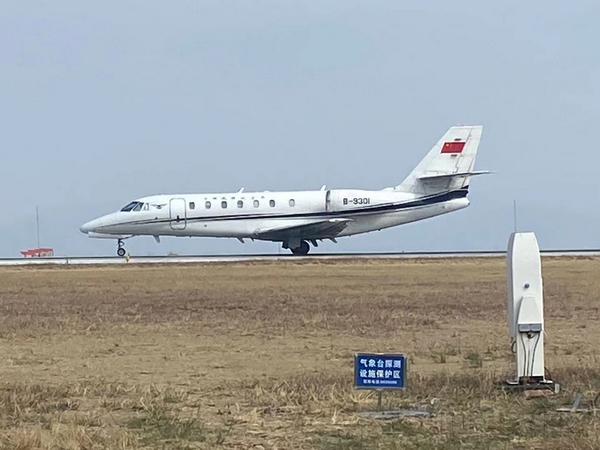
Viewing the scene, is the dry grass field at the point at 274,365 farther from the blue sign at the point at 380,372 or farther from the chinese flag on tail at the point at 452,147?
the chinese flag on tail at the point at 452,147

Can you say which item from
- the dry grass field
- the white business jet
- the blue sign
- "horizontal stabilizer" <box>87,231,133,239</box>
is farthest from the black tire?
the blue sign

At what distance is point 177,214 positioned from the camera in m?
58.0

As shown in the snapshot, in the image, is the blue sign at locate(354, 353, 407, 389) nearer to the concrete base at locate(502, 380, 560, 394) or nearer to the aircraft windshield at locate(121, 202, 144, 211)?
the concrete base at locate(502, 380, 560, 394)

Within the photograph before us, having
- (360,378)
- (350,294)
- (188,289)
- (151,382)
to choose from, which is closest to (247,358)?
(151,382)

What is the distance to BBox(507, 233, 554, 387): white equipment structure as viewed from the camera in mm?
12148

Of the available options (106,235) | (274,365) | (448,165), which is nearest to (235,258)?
(106,235)

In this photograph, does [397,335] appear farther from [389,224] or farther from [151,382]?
[389,224]

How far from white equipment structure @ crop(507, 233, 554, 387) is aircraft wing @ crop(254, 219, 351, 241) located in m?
44.8

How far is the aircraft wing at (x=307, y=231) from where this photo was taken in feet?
188

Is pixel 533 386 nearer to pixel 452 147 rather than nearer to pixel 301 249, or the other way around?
pixel 301 249

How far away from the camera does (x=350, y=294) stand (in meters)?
30.8

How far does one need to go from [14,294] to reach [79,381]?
62.5 ft

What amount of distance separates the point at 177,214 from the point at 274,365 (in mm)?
42476

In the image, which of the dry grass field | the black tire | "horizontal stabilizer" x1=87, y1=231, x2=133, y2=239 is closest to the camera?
the dry grass field
